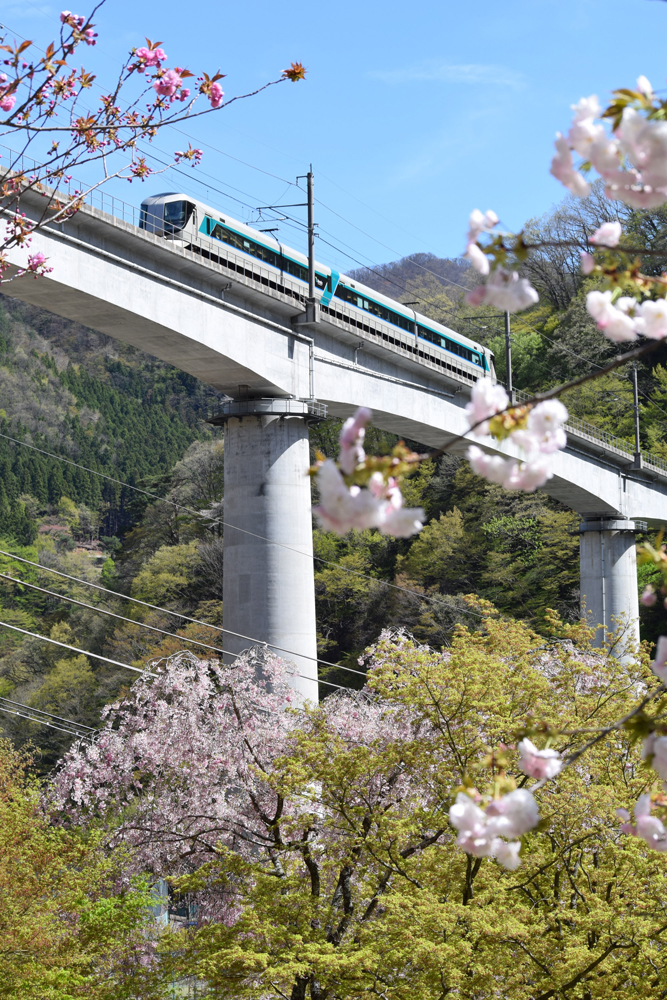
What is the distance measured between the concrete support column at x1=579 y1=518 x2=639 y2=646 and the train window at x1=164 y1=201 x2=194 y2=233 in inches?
929

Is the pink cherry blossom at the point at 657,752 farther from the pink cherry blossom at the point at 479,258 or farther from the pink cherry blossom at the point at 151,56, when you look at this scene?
the pink cherry blossom at the point at 151,56

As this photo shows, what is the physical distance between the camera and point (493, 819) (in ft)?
11.0

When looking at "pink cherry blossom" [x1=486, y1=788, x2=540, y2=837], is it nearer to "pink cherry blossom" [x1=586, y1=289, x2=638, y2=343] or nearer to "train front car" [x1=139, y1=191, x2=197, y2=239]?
"pink cherry blossom" [x1=586, y1=289, x2=638, y2=343]

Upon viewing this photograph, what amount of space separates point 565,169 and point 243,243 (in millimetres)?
21082

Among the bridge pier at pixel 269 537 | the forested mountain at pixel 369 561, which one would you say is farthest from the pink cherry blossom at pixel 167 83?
the forested mountain at pixel 369 561

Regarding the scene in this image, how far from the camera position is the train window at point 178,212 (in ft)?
74.8

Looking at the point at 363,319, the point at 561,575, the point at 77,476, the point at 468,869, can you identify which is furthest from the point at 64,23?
the point at 77,476

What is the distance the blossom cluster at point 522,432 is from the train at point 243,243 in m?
18.8

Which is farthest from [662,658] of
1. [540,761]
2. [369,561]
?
[369,561]

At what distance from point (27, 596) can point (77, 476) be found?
32.8m

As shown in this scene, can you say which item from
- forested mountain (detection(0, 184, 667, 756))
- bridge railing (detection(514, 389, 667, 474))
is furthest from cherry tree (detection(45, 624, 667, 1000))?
bridge railing (detection(514, 389, 667, 474))

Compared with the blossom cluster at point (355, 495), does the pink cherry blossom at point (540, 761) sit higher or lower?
lower

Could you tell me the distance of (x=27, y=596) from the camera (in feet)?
247

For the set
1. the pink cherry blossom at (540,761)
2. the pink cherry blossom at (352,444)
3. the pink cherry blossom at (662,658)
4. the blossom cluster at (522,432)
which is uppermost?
the blossom cluster at (522,432)
